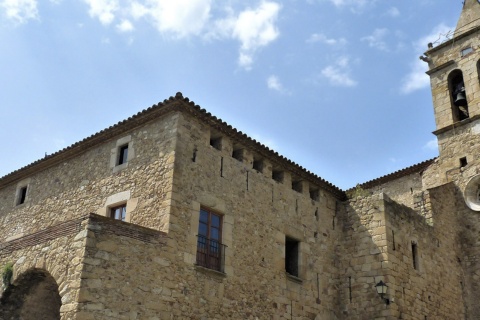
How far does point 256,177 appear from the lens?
14.9 metres

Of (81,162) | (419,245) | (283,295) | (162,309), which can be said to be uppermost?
(81,162)

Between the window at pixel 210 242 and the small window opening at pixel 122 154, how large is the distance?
8.41ft

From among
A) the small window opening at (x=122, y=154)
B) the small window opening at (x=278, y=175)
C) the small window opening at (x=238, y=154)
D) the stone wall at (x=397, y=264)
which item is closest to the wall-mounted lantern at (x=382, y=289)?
the stone wall at (x=397, y=264)

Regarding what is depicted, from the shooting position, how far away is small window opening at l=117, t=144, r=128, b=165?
14052 millimetres

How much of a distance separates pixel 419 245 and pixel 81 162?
10.5m

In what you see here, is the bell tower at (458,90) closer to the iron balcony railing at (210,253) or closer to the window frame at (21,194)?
the iron balcony railing at (210,253)

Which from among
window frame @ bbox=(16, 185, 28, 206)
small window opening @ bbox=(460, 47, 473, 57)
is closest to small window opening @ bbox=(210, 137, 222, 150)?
window frame @ bbox=(16, 185, 28, 206)

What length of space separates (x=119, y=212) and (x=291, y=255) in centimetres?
510

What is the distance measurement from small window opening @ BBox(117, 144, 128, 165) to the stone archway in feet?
11.2

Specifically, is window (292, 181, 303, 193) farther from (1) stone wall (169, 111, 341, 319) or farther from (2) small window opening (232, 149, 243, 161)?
(2) small window opening (232, 149, 243, 161)

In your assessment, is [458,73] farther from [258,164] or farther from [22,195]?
[22,195]

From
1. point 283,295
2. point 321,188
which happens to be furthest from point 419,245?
point 283,295

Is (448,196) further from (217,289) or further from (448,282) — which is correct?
(217,289)

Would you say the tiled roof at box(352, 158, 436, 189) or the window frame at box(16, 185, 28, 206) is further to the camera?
the tiled roof at box(352, 158, 436, 189)
